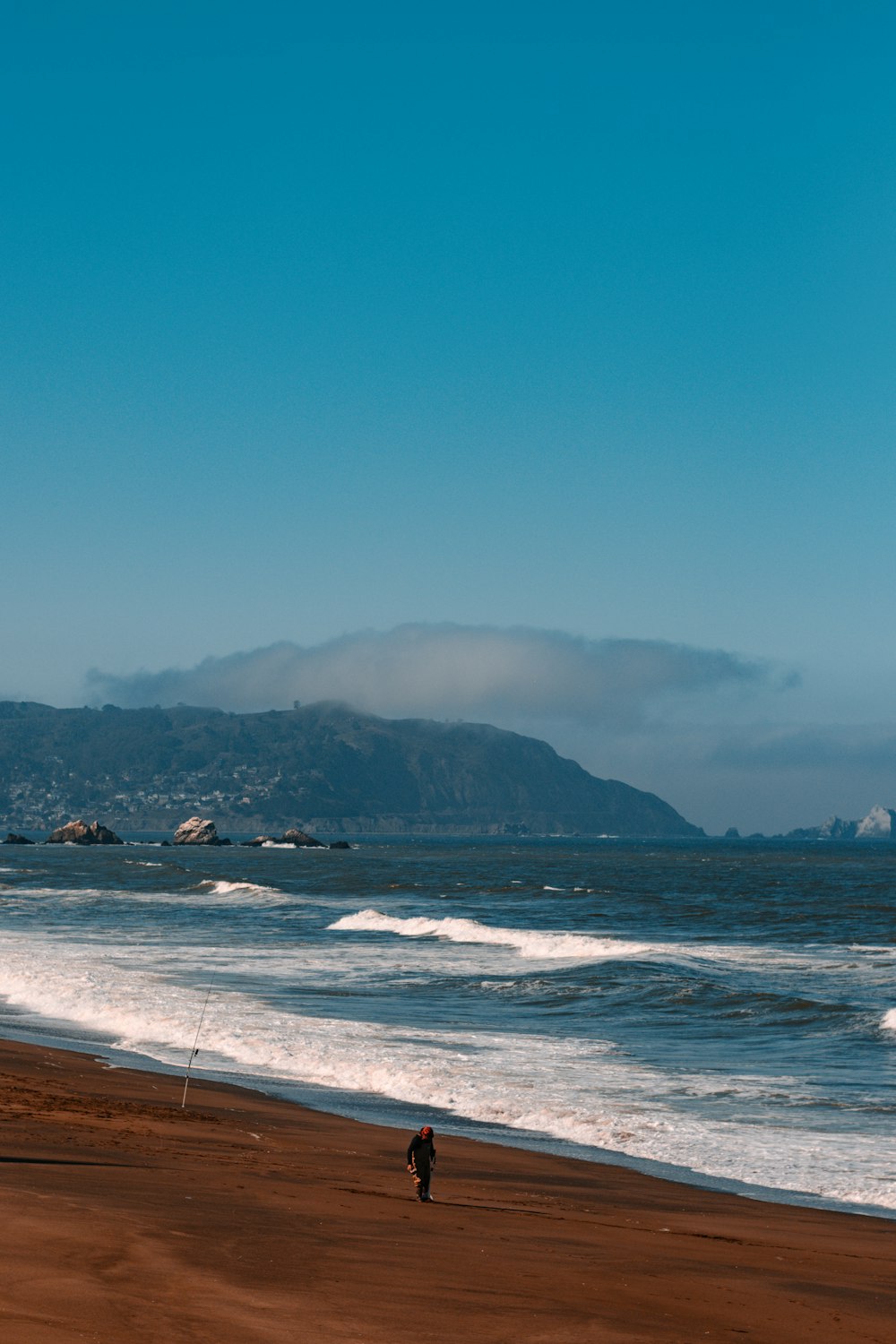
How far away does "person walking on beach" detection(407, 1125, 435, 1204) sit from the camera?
40.1 ft

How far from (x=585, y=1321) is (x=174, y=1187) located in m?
4.56

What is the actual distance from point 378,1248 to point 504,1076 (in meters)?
10.0

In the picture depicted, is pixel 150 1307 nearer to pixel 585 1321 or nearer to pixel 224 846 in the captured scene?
pixel 585 1321

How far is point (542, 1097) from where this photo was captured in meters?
18.6

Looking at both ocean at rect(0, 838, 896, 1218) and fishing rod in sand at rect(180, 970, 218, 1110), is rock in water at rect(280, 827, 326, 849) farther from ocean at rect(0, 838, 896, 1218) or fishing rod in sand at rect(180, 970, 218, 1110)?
fishing rod in sand at rect(180, 970, 218, 1110)

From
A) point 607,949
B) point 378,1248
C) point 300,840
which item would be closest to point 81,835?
point 300,840

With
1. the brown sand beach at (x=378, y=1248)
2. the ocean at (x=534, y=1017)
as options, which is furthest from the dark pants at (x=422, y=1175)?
the ocean at (x=534, y=1017)

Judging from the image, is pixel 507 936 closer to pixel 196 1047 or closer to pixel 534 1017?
pixel 534 1017

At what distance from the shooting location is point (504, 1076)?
2000 cm

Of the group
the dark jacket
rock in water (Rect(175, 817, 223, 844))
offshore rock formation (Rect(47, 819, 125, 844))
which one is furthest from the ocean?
rock in water (Rect(175, 817, 223, 844))

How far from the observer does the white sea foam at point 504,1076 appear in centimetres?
1562

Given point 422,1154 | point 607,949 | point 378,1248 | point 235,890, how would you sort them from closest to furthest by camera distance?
point 378,1248
point 422,1154
point 607,949
point 235,890

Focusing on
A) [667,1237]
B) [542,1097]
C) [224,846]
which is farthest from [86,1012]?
[224,846]

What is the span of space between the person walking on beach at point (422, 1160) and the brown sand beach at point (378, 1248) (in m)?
0.23
